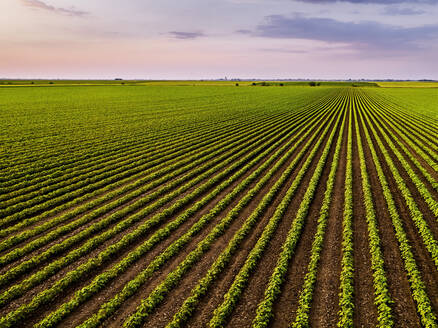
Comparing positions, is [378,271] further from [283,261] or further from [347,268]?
[283,261]

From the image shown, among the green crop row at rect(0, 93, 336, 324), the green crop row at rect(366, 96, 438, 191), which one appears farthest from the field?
the green crop row at rect(366, 96, 438, 191)

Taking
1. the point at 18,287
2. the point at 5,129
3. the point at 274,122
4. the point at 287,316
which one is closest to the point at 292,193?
the point at 287,316

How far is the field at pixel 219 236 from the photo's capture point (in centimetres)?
815

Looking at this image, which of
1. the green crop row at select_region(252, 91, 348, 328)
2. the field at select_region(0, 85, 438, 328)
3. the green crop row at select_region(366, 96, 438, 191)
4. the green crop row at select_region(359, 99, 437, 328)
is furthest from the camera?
the green crop row at select_region(366, 96, 438, 191)

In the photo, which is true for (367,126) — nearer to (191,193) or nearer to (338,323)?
(191,193)

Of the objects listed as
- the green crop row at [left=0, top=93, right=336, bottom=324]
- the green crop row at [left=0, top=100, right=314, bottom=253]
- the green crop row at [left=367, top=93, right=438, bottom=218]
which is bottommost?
the green crop row at [left=0, top=93, right=336, bottom=324]

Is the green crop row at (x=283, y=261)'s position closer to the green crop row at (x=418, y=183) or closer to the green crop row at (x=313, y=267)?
the green crop row at (x=313, y=267)

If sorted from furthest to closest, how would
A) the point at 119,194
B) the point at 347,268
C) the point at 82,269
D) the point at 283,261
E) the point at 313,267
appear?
the point at 119,194 → the point at 283,261 → the point at 82,269 → the point at 313,267 → the point at 347,268

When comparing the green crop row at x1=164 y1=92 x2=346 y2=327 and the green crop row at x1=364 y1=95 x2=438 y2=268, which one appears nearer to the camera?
the green crop row at x1=164 y1=92 x2=346 y2=327

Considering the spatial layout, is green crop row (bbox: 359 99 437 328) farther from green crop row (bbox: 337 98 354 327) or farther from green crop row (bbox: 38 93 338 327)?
green crop row (bbox: 38 93 338 327)

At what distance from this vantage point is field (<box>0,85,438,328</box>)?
26.7ft

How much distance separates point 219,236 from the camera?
465 inches

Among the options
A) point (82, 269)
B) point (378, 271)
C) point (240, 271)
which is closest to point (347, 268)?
point (378, 271)

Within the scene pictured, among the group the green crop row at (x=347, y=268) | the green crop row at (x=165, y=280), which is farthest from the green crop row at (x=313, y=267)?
the green crop row at (x=165, y=280)
